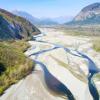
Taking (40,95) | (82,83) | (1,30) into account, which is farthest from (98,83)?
(1,30)

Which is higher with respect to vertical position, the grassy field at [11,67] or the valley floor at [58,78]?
the grassy field at [11,67]

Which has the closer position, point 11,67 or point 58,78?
point 58,78

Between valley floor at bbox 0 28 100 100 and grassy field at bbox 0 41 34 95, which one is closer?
valley floor at bbox 0 28 100 100

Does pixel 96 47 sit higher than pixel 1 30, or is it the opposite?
pixel 1 30

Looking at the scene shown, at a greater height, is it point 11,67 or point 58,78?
point 11,67

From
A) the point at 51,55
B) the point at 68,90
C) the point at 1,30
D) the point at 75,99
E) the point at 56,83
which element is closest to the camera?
the point at 75,99

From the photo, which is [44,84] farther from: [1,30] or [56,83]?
[1,30]

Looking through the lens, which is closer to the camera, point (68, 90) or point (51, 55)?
point (68, 90)

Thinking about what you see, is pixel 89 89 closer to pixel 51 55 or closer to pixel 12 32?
pixel 51 55

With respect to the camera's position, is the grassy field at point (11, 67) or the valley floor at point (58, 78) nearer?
the valley floor at point (58, 78)

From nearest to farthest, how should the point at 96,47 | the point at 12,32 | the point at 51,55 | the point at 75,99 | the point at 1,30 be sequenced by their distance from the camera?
the point at 75,99 < the point at 51,55 < the point at 96,47 < the point at 1,30 < the point at 12,32

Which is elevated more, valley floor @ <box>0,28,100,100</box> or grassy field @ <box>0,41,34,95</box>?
grassy field @ <box>0,41,34,95</box>
